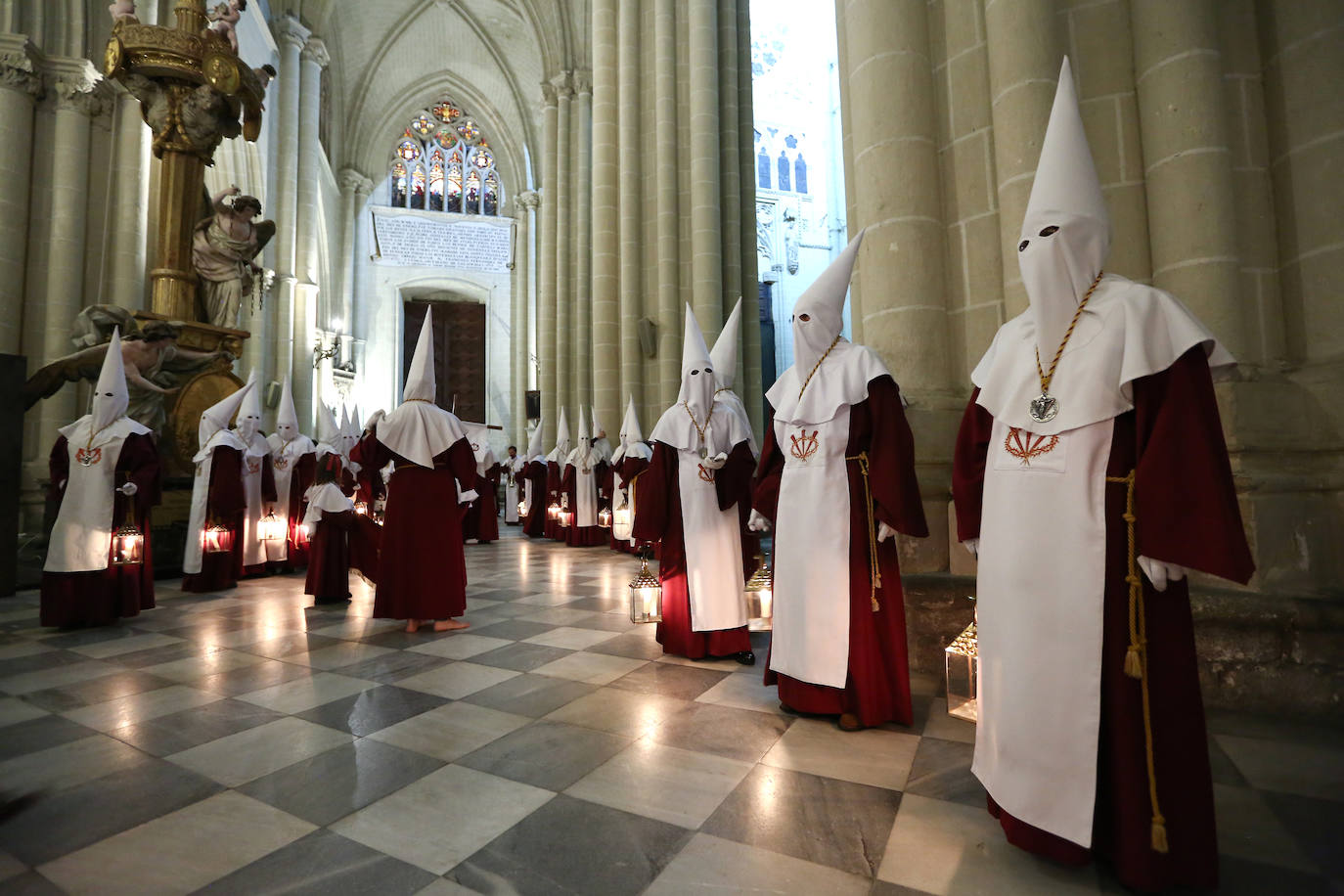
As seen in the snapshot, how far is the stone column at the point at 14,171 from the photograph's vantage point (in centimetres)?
781

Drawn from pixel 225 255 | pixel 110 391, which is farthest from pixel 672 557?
pixel 225 255

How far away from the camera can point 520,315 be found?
77.3 ft

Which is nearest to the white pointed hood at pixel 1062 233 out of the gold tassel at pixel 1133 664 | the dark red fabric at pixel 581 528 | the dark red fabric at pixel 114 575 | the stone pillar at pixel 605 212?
the gold tassel at pixel 1133 664

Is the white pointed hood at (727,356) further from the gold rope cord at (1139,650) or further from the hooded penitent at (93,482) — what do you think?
the hooded penitent at (93,482)

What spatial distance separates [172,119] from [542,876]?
971cm

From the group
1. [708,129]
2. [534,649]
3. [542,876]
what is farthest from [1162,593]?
[708,129]

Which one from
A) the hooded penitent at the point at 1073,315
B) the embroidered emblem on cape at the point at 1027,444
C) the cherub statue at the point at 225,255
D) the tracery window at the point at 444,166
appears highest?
the tracery window at the point at 444,166

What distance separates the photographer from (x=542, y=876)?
1777 mm

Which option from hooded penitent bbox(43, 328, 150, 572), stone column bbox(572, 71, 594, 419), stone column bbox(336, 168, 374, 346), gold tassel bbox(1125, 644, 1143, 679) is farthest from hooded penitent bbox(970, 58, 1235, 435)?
stone column bbox(336, 168, 374, 346)

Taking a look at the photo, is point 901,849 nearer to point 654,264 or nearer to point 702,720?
point 702,720

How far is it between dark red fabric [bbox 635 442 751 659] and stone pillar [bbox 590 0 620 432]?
24.0 feet

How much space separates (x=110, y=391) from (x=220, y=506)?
1595mm

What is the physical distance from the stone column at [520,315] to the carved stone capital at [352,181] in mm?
5207

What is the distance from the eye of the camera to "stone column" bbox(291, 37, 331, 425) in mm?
15633
